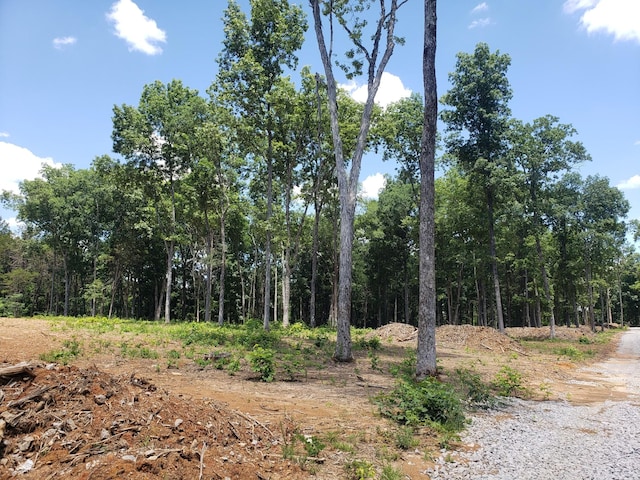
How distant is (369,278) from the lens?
1748 inches

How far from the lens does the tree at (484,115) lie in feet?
78.4

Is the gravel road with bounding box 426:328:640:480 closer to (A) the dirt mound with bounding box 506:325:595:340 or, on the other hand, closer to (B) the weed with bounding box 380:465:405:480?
(B) the weed with bounding box 380:465:405:480

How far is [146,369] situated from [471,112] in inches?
919

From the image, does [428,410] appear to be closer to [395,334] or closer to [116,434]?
[116,434]

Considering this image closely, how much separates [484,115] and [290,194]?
Answer: 42.1ft

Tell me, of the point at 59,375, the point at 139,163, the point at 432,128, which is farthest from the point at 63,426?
the point at 139,163

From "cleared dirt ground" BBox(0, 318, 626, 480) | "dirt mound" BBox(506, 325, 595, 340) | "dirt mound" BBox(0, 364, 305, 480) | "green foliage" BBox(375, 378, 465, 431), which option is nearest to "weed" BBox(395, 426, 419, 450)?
"cleared dirt ground" BBox(0, 318, 626, 480)

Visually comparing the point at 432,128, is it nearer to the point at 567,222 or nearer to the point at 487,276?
the point at 567,222

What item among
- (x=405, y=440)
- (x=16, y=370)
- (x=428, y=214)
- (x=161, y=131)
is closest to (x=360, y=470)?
(x=405, y=440)

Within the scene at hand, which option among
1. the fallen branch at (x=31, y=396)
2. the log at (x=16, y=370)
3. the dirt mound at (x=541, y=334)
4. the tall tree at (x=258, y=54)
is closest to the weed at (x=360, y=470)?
the fallen branch at (x=31, y=396)

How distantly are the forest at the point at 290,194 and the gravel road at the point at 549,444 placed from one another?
8.85m

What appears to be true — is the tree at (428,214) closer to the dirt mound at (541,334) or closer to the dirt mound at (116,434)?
the dirt mound at (116,434)

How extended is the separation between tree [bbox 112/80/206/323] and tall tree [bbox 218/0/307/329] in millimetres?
6587

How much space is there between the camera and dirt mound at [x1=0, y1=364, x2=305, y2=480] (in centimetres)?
364
